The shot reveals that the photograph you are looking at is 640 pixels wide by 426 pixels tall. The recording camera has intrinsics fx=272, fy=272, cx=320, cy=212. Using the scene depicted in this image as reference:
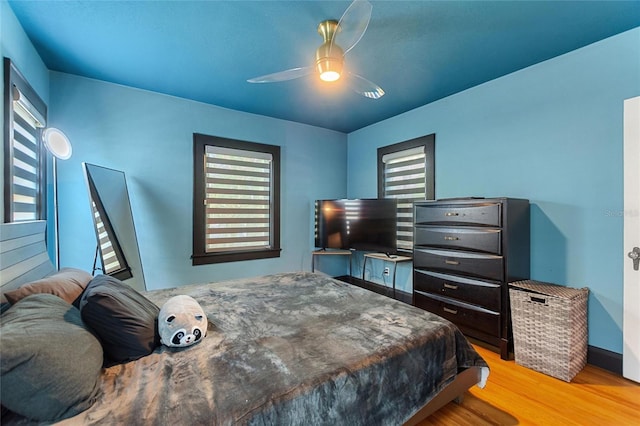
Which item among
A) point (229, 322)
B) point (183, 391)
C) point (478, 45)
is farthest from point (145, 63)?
point (478, 45)

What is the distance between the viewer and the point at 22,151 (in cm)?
211

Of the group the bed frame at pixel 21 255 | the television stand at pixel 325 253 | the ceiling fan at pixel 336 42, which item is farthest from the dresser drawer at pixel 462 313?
the bed frame at pixel 21 255

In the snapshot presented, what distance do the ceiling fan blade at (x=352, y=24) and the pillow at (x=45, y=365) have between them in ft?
6.59

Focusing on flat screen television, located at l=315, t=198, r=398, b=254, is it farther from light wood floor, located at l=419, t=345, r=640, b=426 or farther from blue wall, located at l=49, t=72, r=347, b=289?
light wood floor, located at l=419, t=345, r=640, b=426

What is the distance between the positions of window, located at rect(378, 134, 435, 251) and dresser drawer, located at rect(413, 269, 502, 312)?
84 cm

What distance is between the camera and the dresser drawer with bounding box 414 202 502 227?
2.41 metres

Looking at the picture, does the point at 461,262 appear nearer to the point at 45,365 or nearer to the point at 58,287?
the point at 45,365

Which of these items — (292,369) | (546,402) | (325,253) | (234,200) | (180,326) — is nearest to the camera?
(292,369)

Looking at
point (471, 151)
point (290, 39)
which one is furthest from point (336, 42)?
point (471, 151)

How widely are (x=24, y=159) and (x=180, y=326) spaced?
2065 millimetres

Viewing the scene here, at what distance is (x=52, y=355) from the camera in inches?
35.2

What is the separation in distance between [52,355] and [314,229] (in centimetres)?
356

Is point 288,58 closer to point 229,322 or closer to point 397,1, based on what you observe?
point 397,1

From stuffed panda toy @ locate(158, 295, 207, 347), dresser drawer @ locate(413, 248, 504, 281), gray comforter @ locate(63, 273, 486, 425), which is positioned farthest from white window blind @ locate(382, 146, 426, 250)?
stuffed panda toy @ locate(158, 295, 207, 347)
